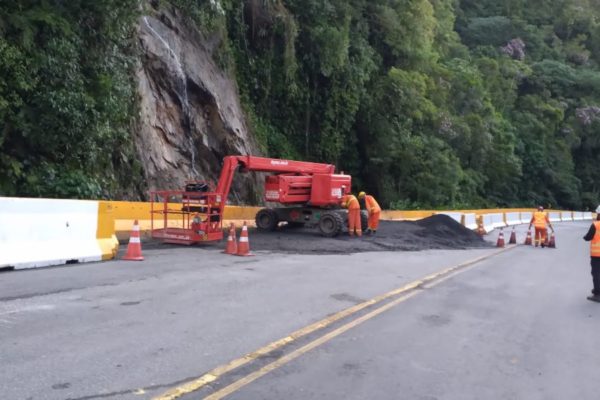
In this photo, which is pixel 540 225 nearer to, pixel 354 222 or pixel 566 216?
pixel 354 222

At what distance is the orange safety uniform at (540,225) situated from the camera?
2239cm

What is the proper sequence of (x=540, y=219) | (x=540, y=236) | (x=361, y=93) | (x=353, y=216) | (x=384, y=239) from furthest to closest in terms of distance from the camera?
(x=361, y=93) → (x=540, y=236) → (x=540, y=219) → (x=353, y=216) → (x=384, y=239)

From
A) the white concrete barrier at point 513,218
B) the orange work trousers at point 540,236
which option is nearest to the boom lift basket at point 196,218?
the orange work trousers at point 540,236

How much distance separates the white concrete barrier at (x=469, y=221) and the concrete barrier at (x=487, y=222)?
0.39m

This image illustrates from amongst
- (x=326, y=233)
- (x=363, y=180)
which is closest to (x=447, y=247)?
(x=326, y=233)

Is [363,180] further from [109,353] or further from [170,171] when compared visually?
[109,353]

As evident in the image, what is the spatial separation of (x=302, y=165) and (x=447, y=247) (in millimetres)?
5343

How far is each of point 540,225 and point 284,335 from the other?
18.0m

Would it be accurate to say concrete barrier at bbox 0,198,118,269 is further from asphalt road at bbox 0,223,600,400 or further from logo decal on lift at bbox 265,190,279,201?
logo decal on lift at bbox 265,190,279,201

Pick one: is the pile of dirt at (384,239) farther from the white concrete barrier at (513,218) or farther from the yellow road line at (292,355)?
the white concrete barrier at (513,218)

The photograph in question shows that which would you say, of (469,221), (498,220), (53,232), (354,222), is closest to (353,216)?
(354,222)

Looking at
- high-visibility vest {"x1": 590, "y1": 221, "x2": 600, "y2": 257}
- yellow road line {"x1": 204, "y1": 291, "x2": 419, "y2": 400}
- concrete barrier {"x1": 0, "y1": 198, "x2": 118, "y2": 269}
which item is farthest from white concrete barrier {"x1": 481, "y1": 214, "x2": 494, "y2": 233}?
yellow road line {"x1": 204, "y1": 291, "x2": 419, "y2": 400}

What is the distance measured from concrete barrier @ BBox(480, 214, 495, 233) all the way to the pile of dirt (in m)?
5.36

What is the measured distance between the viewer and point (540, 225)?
73.9 ft
